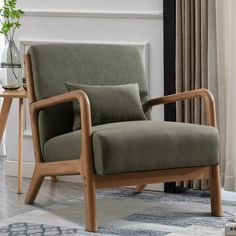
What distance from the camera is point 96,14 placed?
4309 mm

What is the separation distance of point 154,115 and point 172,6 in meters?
0.63

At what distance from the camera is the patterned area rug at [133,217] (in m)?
3.16

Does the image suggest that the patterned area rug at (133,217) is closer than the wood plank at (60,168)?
Yes

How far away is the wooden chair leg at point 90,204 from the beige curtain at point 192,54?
39.2 inches

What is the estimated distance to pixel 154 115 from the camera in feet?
13.8

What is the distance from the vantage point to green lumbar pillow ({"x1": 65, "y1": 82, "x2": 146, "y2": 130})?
3.54 metres

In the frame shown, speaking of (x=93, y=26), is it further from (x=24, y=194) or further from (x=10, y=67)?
(x=24, y=194)

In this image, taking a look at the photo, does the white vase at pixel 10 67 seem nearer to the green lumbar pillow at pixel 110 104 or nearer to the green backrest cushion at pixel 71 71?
the green backrest cushion at pixel 71 71

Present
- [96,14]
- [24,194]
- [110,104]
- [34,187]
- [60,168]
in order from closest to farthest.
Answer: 1. [60,168]
2. [110,104]
3. [34,187]
4. [24,194]
5. [96,14]

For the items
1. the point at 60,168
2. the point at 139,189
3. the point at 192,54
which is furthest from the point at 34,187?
the point at 192,54

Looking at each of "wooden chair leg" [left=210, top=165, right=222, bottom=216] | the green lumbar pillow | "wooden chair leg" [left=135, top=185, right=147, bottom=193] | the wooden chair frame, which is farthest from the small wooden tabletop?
"wooden chair leg" [left=210, top=165, right=222, bottom=216]

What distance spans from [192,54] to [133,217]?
40.4 inches

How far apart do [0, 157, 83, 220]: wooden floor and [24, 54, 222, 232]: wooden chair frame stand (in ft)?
0.29

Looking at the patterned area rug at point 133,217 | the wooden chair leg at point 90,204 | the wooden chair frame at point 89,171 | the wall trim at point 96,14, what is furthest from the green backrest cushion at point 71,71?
the wooden chair leg at point 90,204
